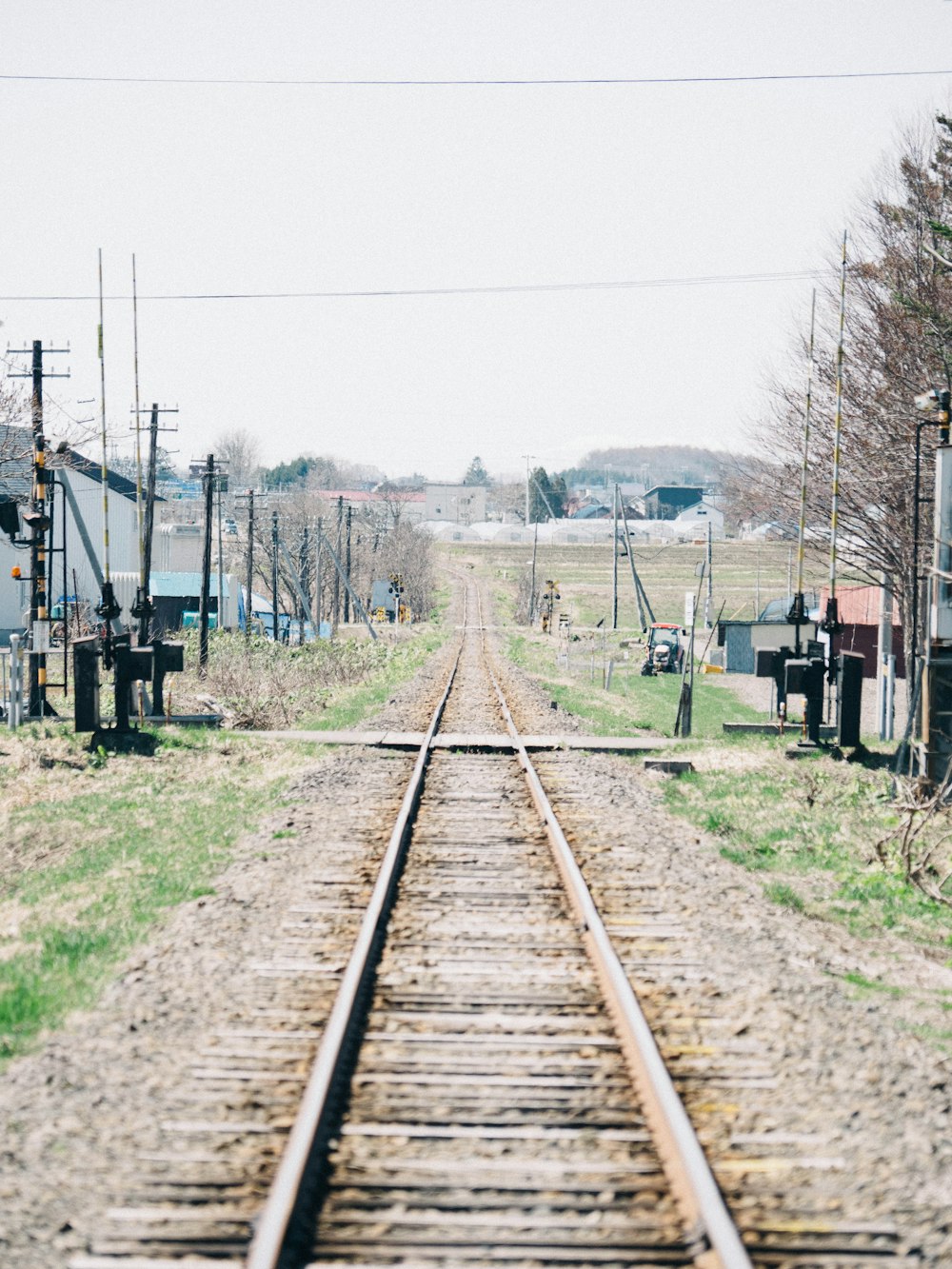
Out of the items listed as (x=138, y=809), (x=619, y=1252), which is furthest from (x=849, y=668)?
(x=619, y=1252)

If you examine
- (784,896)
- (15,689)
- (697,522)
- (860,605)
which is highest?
(697,522)

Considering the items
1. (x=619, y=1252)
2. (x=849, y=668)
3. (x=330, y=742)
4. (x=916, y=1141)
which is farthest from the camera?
(x=330, y=742)

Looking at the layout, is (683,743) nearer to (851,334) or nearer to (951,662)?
(951,662)

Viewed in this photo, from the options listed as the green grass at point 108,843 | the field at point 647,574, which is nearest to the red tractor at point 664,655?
the field at point 647,574

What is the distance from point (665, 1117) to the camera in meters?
5.25

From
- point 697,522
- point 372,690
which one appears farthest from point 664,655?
point 697,522

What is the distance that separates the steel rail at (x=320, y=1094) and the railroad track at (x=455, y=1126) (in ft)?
0.04

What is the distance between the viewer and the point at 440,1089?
574cm

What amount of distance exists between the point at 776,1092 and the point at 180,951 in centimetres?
386

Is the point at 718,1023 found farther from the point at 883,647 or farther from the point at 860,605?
the point at 860,605

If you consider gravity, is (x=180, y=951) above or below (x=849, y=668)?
below

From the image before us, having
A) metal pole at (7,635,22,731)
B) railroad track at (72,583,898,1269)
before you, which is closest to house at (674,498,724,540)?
metal pole at (7,635,22,731)

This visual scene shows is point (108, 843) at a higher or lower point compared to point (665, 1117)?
lower

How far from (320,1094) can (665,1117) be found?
143cm
